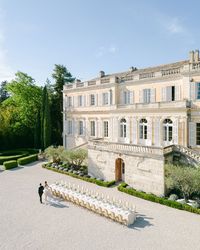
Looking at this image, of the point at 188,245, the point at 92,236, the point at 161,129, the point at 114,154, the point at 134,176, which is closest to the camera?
the point at 188,245

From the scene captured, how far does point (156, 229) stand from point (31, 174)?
16660 mm

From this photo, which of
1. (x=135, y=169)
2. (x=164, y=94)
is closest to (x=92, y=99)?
(x=164, y=94)

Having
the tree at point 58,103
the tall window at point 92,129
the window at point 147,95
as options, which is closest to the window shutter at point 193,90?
the window at point 147,95

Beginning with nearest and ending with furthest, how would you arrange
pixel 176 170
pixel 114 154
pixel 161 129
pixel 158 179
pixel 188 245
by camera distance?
pixel 188 245, pixel 176 170, pixel 158 179, pixel 114 154, pixel 161 129

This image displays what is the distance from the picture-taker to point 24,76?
43.1 metres

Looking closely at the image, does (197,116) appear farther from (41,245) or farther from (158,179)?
(41,245)

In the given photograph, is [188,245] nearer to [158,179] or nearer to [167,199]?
[167,199]

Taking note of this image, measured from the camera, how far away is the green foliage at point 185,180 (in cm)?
1593

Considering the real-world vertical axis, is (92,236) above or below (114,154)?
below

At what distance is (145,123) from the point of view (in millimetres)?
24766

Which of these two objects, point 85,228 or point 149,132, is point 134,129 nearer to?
point 149,132

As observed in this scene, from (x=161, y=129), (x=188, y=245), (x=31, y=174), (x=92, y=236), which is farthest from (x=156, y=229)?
(x=31, y=174)

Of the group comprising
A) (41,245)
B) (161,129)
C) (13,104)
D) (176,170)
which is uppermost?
(13,104)

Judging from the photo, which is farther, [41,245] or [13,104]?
[13,104]
